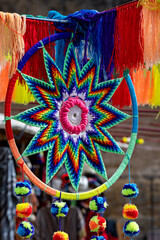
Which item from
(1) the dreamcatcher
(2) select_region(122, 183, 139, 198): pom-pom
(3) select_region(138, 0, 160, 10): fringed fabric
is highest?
(3) select_region(138, 0, 160, 10): fringed fabric

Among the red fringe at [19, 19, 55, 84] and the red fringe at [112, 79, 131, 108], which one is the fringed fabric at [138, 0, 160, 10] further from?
the red fringe at [112, 79, 131, 108]

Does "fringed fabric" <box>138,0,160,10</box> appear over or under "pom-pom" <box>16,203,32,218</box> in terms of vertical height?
over

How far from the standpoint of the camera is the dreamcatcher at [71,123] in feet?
6.10

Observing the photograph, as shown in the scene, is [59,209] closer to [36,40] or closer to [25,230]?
[25,230]

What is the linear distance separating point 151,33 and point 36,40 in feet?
1.81

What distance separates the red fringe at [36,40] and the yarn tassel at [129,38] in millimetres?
333

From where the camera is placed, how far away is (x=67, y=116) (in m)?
1.93

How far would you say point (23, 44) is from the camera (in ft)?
5.97

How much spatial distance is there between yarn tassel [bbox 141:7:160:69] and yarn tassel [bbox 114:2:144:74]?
32 mm

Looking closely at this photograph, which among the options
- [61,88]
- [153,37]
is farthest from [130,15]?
[61,88]

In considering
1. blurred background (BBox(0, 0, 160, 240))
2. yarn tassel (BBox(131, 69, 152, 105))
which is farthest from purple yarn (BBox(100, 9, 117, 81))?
blurred background (BBox(0, 0, 160, 240))

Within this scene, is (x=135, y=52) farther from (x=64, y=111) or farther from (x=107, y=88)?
(x=64, y=111)

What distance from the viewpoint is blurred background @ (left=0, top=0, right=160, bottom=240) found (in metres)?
3.87

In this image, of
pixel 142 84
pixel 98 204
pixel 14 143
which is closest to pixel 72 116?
pixel 14 143
